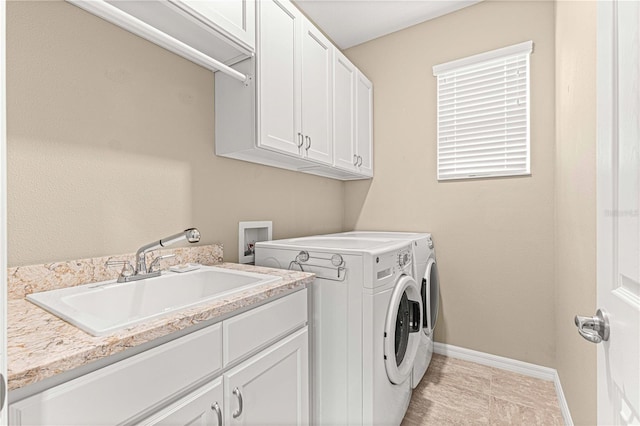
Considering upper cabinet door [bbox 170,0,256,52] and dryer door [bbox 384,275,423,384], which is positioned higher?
upper cabinet door [bbox 170,0,256,52]

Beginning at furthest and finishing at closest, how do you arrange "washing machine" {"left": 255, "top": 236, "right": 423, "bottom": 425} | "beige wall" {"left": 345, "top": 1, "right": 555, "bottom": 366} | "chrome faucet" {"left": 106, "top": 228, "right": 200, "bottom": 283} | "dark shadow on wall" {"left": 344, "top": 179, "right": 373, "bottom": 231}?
"dark shadow on wall" {"left": 344, "top": 179, "right": 373, "bottom": 231} < "beige wall" {"left": 345, "top": 1, "right": 555, "bottom": 366} < "washing machine" {"left": 255, "top": 236, "right": 423, "bottom": 425} < "chrome faucet" {"left": 106, "top": 228, "right": 200, "bottom": 283}

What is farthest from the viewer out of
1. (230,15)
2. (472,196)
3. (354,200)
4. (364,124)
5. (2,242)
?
(354,200)

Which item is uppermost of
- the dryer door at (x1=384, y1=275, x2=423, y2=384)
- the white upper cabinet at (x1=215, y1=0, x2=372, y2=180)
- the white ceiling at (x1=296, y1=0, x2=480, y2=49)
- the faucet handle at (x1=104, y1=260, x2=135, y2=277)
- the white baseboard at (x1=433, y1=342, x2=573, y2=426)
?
the white ceiling at (x1=296, y1=0, x2=480, y2=49)

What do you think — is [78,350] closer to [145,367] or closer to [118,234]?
[145,367]

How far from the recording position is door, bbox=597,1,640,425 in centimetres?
53

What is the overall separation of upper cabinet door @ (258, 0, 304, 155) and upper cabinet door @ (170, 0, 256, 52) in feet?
0.19

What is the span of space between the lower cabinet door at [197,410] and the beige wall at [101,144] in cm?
75

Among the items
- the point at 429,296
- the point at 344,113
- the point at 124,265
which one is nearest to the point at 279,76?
the point at 344,113

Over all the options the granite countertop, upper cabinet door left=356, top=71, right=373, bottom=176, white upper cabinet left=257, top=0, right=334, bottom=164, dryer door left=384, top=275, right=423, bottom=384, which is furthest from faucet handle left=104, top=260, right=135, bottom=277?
upper cabinet door left=356, top=71, right=373, bottom=176

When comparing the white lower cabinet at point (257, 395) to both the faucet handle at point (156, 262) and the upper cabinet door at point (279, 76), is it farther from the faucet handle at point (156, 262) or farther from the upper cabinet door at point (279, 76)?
the upper cabinet door at point (279, 76)

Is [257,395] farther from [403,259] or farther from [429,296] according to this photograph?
[429,296]

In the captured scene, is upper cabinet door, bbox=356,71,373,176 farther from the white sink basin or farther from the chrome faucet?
the chrome faucet

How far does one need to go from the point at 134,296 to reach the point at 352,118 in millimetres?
1961

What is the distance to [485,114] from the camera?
2383mm
